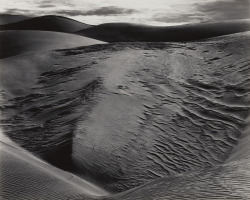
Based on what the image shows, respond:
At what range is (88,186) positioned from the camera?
166cm

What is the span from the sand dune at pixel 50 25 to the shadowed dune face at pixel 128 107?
3078 mm

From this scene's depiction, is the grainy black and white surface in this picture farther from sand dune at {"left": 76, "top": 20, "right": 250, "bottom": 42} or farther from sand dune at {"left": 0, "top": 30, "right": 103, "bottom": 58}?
sand dune at {"left": 76, "top": 20, "right": 250, "bottom": 42}

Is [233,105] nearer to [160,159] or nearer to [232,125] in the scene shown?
[232,125]

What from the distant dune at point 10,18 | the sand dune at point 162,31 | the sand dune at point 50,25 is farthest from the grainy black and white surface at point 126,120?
the distant dune at point 10,18

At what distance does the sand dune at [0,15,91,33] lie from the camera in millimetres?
7180

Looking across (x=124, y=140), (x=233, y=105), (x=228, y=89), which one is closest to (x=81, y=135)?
(x=124, y=140)

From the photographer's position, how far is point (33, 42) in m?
4.79

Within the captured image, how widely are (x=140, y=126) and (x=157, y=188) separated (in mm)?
985

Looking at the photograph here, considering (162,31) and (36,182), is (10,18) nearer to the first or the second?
(162,31)

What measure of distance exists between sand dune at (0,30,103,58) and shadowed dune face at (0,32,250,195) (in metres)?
0.45

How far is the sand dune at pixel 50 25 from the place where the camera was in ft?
23.6

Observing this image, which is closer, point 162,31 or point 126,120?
point 126,120

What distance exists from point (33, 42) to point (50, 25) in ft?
8.29

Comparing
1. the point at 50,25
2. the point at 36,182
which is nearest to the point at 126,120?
the point at 36,182
